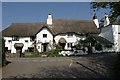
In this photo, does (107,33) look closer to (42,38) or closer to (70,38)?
(70,38)

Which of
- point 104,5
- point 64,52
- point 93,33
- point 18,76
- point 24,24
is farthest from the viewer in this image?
point 24,24

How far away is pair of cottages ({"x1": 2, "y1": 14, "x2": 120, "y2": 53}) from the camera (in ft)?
181

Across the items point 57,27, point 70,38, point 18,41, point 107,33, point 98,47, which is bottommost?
point 98,47

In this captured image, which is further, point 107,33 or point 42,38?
point 42,38

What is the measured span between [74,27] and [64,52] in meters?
11.2

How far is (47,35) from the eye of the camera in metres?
55.8

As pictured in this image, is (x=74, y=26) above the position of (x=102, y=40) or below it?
above

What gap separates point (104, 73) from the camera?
17.7m

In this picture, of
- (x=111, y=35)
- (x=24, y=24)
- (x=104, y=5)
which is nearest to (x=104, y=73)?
(x=104, y=5)

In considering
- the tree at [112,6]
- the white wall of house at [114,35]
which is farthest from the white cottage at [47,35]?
the tree at [112,6]

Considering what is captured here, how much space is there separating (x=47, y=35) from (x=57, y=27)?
372 cm

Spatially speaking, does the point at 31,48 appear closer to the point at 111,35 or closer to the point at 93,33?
the point at 93,33

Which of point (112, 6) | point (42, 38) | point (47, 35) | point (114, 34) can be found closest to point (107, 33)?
point (114, 34)

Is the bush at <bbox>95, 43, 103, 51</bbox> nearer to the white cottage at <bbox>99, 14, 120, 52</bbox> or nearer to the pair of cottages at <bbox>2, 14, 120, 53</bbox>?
the pair of cottages at <bbox>2, 14, 120, 53</bbox>
